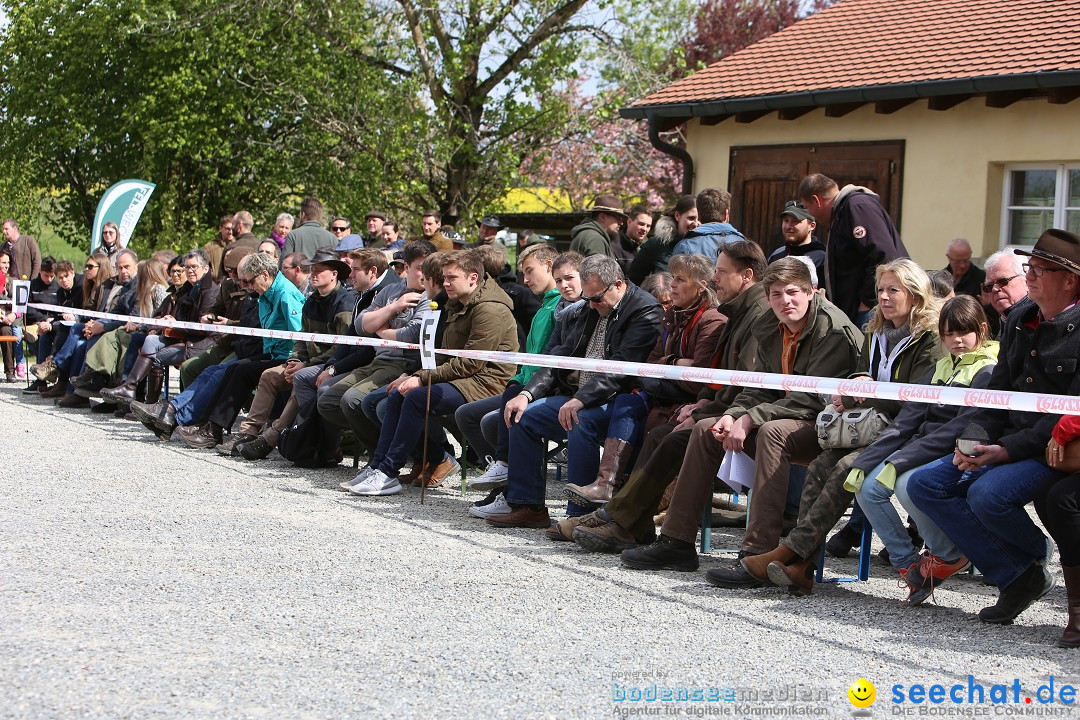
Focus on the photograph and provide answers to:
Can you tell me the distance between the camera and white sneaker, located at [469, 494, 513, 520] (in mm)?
7943

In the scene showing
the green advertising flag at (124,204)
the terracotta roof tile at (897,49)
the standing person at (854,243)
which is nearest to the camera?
the standing person at (854,243)

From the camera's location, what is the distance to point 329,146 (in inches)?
948

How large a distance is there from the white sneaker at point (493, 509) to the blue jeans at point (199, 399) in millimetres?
3551

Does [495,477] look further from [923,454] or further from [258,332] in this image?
[923,454]

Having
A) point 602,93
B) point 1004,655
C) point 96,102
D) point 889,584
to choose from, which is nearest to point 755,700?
point 1004,655

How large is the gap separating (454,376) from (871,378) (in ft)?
10.9

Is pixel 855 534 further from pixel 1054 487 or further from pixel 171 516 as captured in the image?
pixel 171 516

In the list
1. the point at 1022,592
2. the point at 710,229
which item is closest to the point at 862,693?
the point at 1022,592

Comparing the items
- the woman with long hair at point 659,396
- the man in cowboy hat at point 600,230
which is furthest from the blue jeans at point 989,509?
the man in cowboy hat at point 600,230

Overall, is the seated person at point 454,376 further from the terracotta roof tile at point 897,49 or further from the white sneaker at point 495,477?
the terracotta roof tile at point 897,49

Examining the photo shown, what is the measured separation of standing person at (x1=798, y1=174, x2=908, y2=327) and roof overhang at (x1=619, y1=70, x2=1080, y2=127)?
4.55 m

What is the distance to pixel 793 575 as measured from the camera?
6.04 m

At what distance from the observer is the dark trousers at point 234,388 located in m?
10.9

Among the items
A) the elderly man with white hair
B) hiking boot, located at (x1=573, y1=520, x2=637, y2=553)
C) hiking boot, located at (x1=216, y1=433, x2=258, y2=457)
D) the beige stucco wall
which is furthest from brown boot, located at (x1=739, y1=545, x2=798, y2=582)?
the beige stucco wall
